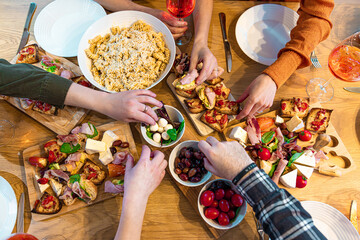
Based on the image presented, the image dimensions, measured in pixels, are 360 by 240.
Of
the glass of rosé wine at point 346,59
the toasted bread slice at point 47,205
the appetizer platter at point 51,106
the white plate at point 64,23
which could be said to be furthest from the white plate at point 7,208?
the glass of rosé wine at point 346,59

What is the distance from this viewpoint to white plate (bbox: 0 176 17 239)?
1.13m

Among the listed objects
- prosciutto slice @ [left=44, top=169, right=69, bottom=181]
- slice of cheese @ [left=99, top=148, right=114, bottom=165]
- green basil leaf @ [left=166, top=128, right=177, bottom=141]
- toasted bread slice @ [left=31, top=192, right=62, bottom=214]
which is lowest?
toasted bread slice @ [left=31, top=192, right=62, bottom=214]

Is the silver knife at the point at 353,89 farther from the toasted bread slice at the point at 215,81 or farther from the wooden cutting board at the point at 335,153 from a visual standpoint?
the toasted bread slice at the point at 215,81

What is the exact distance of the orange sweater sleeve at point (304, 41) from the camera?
1354mm

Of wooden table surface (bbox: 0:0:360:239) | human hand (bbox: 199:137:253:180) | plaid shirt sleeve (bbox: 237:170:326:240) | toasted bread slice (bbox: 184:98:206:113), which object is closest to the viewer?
plaid shirt sleeve (bbox: 237:170:326:240)

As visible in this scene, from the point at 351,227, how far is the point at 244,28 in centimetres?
138

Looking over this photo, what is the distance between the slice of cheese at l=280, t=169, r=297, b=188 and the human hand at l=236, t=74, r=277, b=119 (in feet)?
1.32

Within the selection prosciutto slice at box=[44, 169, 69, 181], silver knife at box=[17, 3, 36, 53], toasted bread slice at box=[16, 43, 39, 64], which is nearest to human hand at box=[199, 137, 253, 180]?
prosciutto slice at box=[44, 169, 69, 181]

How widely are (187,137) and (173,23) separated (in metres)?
0.80

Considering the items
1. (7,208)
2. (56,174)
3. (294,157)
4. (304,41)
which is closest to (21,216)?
(7,208)

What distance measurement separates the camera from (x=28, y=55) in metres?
1.48

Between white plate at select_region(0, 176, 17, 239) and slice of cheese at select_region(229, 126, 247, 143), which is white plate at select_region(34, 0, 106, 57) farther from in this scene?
slice of cheese at select_region(229, 126, 247, 143)

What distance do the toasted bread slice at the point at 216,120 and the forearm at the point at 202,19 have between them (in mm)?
521

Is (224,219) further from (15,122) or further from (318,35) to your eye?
(15,122)
